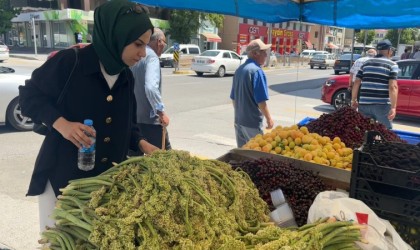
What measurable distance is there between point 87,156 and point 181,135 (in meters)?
5.56

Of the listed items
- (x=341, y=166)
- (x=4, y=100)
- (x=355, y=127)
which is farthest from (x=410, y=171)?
(x=4, y=100)

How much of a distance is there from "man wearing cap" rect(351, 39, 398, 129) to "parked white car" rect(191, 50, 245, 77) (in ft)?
50.3

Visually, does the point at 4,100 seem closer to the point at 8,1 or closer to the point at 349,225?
the point at 349,225

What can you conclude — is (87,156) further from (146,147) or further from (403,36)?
(403,36)

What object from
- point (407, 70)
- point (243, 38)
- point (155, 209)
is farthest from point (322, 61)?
point (155, 209)

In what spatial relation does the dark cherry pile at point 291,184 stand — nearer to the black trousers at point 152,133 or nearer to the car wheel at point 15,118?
the black trousers at point 152,133

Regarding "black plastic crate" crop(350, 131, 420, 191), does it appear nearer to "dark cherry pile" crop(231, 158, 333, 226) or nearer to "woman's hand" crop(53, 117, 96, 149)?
"dark cherry pile" crop(231, 158, 333, 226)

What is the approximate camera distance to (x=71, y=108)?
203cm

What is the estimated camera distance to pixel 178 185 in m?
1.46

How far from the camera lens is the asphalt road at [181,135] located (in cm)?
381

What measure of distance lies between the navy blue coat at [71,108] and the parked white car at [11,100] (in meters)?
5.66

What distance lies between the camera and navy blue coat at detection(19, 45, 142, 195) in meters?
1.99

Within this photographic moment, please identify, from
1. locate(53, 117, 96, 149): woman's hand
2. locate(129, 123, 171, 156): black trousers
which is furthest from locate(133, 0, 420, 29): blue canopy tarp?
locate(53, 117, 96, 149): woman's hand

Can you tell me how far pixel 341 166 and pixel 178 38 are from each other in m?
36.9
